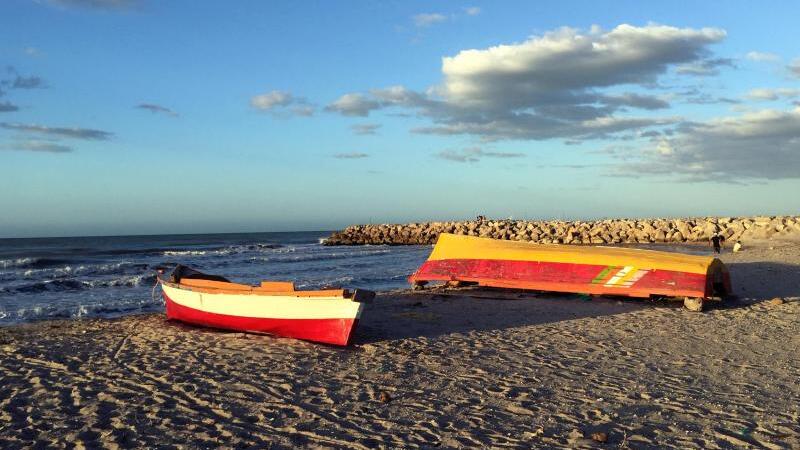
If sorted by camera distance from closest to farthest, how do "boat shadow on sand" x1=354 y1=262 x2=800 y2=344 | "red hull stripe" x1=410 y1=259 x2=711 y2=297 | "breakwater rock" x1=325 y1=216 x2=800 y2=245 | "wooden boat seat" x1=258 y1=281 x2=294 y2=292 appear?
"wooden boat seat" x1=258 y1=281 x2=294 y2=292
"boat shadow on sand" x1=354 y1=262 x2=800 y2=344
"red hull stripe" x1=410 y1=259 x2=711 y2=297
"breakwater rock" x1=325 y1=216 x2=800 y2=245

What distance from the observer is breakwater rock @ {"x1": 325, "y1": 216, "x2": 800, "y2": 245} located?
33.6m

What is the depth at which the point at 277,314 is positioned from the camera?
29.8 ft

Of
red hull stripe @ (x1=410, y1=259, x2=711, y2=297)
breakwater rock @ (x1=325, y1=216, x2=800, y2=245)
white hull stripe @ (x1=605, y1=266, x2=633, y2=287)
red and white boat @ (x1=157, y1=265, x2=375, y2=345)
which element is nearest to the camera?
red and white boat @ (x1=157, y1=265, x2=375, y2=345)

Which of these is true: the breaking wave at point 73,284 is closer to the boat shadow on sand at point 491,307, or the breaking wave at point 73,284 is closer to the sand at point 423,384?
the sand at point 423,384

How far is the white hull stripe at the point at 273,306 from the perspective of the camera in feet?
27.9

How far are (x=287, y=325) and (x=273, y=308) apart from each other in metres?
0.34

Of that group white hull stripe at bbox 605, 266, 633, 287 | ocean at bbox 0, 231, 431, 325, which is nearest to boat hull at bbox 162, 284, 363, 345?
ocean at bbox 0, 231, 431, 325

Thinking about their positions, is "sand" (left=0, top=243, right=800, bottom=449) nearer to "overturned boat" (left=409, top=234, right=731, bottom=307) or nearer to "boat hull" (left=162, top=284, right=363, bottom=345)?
"boat hull" (left=162, top=284, right=363, bottom=345)

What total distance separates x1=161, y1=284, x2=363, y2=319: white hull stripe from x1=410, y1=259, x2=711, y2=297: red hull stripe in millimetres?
5997

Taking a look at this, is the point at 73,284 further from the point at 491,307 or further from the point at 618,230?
the point at 618,230

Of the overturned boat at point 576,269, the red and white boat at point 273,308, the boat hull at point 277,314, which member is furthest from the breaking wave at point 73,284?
the overturned boat at point 576,269

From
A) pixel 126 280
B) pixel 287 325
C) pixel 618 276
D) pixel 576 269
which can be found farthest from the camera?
pixel 126 280

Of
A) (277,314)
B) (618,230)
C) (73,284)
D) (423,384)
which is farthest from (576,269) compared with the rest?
(618,230)

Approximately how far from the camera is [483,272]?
14078mm
